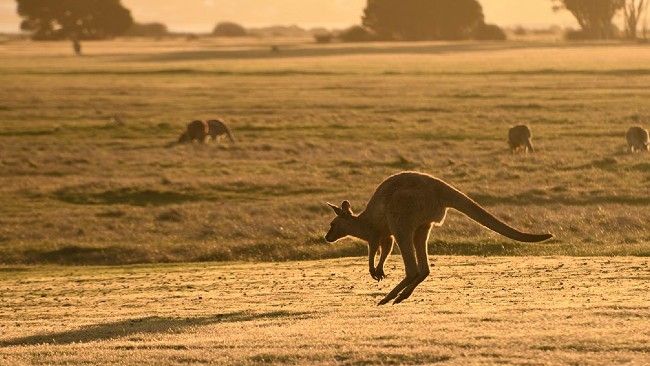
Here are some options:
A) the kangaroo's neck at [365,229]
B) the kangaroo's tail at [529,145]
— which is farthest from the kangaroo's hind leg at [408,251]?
the kangaroo's tail at [529,145]

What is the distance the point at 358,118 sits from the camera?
2313 inches

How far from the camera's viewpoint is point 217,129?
49.0m

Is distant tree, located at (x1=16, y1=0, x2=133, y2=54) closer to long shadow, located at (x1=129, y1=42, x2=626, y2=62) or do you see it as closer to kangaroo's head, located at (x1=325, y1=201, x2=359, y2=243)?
long shadow, located at (x1=129, y1=42, x2=626, y2=62)

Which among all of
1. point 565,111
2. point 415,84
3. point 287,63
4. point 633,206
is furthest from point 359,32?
point 633,206

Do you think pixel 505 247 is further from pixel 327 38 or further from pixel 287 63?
pixel 327 38

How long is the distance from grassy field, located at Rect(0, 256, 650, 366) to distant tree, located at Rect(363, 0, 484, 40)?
5601 inches

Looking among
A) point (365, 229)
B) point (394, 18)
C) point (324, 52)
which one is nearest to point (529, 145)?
point (365, 229)

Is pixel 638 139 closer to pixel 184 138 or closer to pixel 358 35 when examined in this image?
pixel 184 138

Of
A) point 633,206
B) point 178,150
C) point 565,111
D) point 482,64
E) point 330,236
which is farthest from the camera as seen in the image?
point 482,64

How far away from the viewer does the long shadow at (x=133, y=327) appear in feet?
51.6

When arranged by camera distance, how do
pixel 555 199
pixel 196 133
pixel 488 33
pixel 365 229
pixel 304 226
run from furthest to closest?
pixel 488 33
pixel 196 133
pixel 555 199
pixel 304 226
pixel 365 229

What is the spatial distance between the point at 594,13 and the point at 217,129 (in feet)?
423

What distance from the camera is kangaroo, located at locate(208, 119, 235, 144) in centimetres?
4878

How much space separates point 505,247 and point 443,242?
4.66 ft
